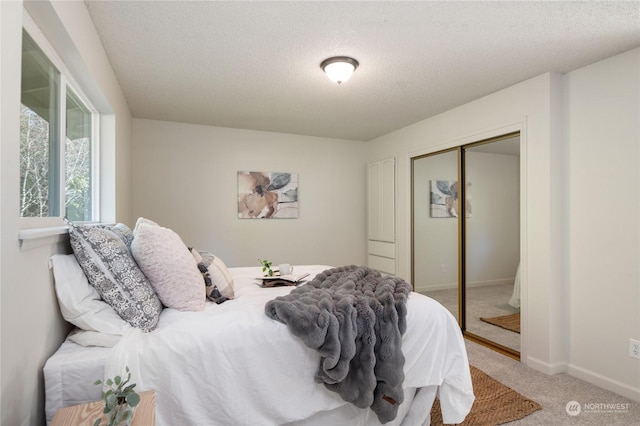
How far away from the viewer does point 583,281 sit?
2.68 m

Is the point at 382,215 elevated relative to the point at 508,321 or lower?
elevated

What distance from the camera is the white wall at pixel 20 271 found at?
3.22 feet

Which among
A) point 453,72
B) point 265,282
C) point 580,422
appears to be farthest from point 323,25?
point 580,422

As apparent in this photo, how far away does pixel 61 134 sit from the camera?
184 cm

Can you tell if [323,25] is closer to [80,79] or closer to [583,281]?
[80,79]

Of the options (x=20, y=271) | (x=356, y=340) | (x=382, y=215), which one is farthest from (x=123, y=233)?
(x=382, y=215)

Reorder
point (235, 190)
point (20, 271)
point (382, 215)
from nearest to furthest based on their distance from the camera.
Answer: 1. point (20, 271)
2. point (235, 190)
3. point (382, 215)

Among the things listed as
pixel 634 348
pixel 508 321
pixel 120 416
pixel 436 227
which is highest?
pixel 436 227

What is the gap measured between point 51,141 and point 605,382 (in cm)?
396

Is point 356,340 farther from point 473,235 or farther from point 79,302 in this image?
point 473,235

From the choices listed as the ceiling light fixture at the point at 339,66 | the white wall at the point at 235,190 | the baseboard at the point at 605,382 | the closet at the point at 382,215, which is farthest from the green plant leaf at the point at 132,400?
the closet at the point at 382,215

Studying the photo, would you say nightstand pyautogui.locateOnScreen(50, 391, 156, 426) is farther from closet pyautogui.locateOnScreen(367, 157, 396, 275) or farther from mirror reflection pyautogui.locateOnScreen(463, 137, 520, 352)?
closet pyautogui.locateOnScreen(367, 157, 396, 275)

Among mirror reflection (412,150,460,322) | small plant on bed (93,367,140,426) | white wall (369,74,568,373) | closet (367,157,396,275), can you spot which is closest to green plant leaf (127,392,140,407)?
small plant on bed (93,367,140,426)

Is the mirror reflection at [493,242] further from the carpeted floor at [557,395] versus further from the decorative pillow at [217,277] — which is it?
the decorative pillow at [217,277]
